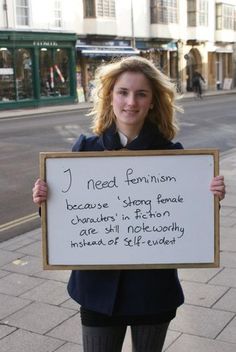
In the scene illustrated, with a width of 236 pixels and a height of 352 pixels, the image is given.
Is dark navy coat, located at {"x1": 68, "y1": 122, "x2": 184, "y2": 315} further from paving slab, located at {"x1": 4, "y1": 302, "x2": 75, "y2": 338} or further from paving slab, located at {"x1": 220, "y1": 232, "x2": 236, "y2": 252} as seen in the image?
paving slab, located at {"x1": 220, "y1": 232, "x2": 236, "y2": 252}

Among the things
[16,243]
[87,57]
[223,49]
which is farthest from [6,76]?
[223,49]

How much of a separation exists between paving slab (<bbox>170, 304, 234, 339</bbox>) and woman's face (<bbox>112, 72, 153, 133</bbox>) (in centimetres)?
173

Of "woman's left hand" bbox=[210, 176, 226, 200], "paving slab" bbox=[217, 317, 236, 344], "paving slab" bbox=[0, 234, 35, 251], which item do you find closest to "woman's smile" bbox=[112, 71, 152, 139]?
"woman's left hand" bbox=[210, 176, 226, 200]

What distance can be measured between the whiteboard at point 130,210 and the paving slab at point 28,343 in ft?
3.84

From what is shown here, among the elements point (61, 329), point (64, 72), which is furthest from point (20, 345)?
point (64, 72)

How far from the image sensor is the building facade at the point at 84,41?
27.7 meters

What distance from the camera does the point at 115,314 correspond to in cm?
233

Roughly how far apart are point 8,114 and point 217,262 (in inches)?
895

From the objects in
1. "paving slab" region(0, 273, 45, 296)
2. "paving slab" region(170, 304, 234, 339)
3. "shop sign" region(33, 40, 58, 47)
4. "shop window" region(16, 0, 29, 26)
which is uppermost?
"shop window" region(16, 0, 29, 26)

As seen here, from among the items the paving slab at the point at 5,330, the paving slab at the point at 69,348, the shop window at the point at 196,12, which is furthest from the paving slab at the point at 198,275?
the shop window at the point at 196,12

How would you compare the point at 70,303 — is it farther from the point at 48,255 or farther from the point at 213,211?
the point at 213,211

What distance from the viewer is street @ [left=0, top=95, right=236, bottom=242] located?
7230 mm

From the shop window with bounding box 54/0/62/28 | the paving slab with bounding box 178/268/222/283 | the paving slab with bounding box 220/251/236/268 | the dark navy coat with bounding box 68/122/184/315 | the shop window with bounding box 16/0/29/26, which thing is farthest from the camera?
the shop window with bounding box 54/0/62/28

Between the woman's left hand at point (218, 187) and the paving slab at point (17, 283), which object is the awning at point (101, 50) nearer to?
the paving slab at point (17, 283)
